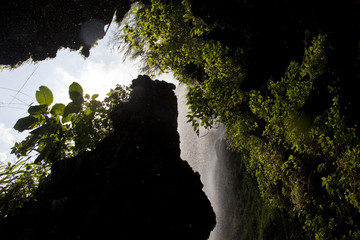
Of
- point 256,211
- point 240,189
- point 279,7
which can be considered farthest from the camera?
point 240,189

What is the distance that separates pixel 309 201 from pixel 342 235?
1353 millimetres

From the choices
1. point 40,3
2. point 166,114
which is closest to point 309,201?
point 166,114

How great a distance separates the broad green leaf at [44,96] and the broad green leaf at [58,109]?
17cm

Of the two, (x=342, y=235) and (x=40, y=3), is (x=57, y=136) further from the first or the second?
(x=342, y=235)

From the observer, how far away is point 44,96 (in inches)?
194

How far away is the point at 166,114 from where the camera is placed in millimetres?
6582

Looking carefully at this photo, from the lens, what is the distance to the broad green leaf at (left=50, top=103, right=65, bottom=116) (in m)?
4.99

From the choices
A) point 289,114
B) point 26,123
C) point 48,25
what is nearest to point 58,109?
point 26,123

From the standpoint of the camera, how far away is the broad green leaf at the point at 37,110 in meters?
4.78

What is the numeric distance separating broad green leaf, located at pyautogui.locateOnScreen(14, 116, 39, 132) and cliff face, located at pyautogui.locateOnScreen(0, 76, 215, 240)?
1327 millimetres

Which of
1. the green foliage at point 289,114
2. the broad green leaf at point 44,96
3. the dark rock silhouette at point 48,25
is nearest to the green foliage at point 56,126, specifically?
the broad green leaf at point 44,96

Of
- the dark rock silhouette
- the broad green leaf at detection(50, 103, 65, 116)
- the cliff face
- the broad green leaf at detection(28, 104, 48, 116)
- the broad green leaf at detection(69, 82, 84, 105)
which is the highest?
the dark rock silhouette

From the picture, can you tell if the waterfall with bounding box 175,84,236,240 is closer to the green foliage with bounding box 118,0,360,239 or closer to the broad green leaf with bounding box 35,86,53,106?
the green foliage with bounding box 118,0,360,239

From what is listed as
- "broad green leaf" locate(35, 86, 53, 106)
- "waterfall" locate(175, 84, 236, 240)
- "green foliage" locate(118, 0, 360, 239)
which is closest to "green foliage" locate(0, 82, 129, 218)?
"broad green leaf" locate(35, 86, 53, 106)
